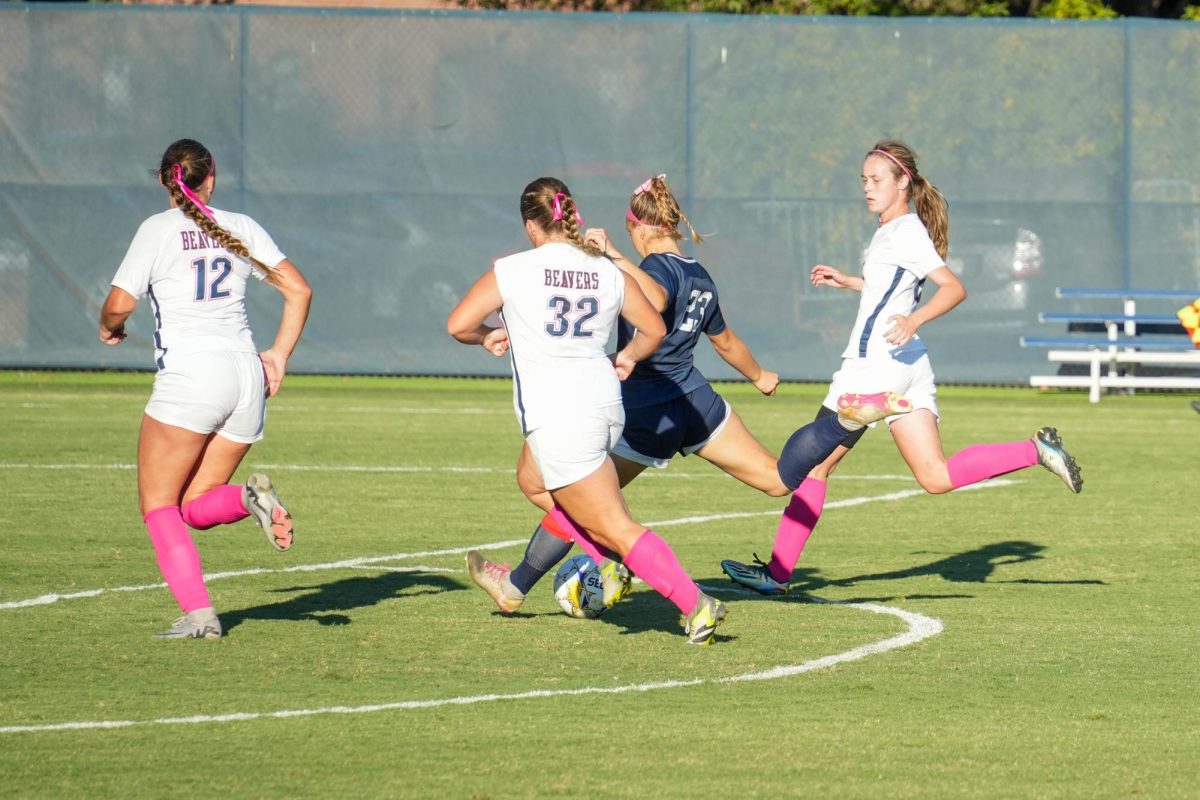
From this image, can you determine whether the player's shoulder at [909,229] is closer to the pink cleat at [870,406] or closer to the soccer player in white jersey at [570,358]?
the pink cleat at [870,406]

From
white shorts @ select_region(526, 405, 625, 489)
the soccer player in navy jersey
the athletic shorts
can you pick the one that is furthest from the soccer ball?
white shorts @ select_region(526, 405, 625, 489)

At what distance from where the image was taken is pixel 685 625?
6945mm

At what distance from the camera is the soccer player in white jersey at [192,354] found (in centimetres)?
688

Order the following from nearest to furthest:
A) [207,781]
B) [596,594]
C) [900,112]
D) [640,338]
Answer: [207,781] → [640,338] → [596,594] → [900,112]

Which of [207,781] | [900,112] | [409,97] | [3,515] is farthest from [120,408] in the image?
[207,781]

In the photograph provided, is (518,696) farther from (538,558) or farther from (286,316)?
(286,316)

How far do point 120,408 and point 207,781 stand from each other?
39.0 feet

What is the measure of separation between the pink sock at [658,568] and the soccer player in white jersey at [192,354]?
139cm

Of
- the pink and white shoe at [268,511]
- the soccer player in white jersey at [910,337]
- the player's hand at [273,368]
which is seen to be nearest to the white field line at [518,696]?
the soccer player in white jersey at [910,337]

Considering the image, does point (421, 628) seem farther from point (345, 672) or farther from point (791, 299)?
point (791, 299)

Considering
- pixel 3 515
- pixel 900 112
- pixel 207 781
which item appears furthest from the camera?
pixel 900 112

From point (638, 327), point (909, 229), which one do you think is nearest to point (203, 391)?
point (638, 327)

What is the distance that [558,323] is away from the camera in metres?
6.60

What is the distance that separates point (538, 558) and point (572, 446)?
1054 mm
